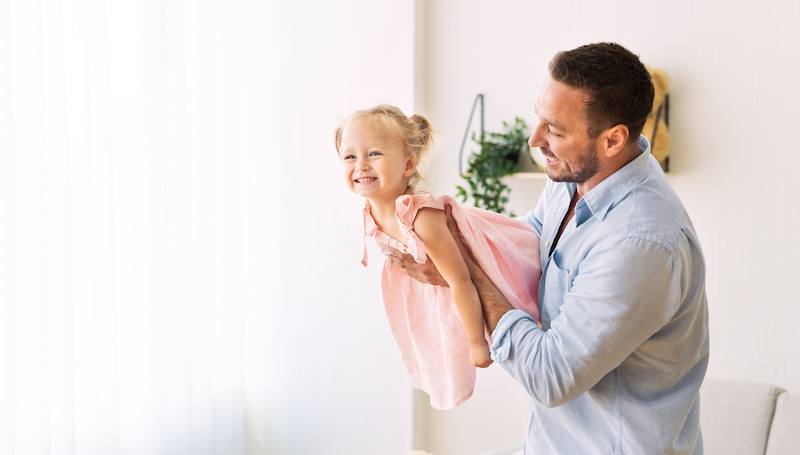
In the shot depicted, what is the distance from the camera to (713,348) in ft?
8.39

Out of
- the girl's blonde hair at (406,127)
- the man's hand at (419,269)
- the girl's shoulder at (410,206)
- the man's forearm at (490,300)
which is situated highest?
the girl's blonde hair at (406,127)

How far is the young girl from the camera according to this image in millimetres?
1544

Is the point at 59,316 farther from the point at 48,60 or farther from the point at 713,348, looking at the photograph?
the point at 713,348

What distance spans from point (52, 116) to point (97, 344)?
2.43 ft

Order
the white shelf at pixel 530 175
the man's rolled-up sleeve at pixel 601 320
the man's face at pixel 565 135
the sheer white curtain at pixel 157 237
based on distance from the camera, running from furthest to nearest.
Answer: the white shelf at pixel 530 175, the sheer white curtain at pixel 157 237, the man's face at pixel 565 135, the man's rolled-up sleeve at pixel 601 320

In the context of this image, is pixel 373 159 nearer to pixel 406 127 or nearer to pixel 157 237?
pixel 406 127

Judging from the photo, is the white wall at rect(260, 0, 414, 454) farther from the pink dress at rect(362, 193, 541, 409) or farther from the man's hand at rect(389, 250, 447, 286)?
the man's hand at rect(389, 250, 447, 286)

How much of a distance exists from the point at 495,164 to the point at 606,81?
1639mm

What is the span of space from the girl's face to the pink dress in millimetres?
90

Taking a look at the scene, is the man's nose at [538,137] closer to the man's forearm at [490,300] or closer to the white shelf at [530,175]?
the man's forearm at [490,300]

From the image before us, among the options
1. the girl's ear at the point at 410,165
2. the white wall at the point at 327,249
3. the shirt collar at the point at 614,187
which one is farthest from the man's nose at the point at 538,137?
the white wall at the point at 327,249

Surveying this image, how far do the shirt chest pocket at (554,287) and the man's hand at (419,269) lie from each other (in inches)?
8.2

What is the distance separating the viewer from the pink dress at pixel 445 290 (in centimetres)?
157

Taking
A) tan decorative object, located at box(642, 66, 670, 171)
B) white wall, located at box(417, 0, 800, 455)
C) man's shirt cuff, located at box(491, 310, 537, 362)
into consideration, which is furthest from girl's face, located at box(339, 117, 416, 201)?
white wall, located at box(417, 0, 800, 455)
